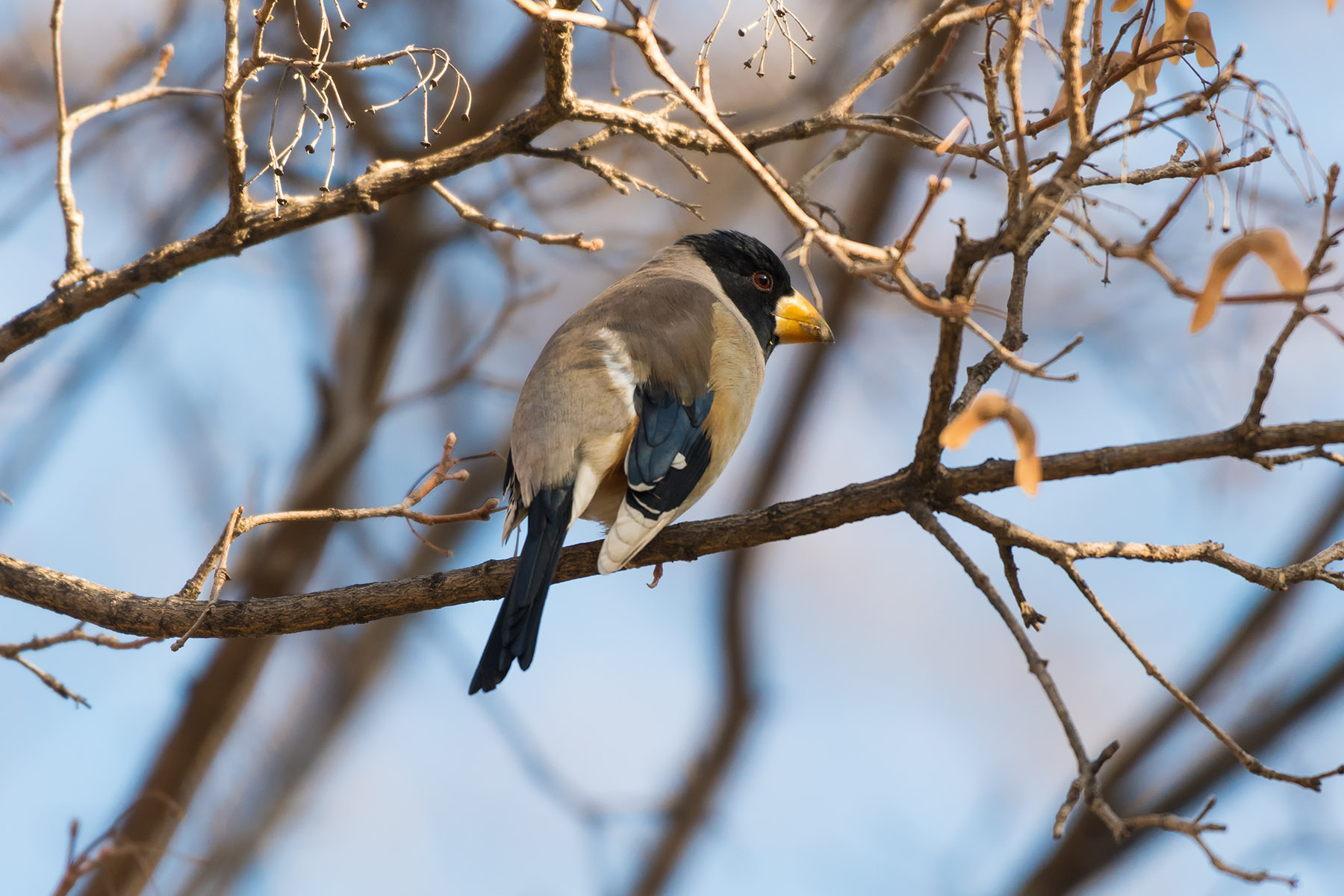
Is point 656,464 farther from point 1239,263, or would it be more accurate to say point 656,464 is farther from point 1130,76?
point 1239,263

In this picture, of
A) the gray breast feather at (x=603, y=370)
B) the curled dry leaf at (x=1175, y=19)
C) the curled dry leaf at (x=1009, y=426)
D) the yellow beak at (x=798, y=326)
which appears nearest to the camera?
the curled dry leaf at (x=1009, y=426)

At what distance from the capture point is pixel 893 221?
7.58 metres

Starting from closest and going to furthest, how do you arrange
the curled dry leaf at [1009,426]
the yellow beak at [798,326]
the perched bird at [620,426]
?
the curled dry leaf at [1009,426] < the perched bird at [620,426] < the yellow beak at [798,326]

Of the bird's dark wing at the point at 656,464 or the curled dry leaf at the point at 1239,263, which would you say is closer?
the curled dry leaf at the point at 1239,263

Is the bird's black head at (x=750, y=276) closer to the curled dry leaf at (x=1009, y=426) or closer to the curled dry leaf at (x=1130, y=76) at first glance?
the curled dry leaf at (x=1130, y=76)

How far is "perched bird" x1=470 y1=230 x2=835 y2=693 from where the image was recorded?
324 centimetres

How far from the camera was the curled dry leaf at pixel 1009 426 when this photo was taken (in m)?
1.75

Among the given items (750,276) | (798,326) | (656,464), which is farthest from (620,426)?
(750,276)

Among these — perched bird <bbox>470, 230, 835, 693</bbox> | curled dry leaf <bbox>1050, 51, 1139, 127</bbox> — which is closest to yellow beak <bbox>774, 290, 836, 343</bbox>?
perched bird <bbox>470, 230, 835, 693</bbox>

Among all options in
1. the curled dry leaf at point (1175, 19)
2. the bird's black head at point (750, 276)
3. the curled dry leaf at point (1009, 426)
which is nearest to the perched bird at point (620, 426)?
the bird's black head at point (750, 276)

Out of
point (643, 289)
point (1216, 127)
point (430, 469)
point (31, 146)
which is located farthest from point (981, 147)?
point (31, 146)

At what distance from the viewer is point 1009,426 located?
178 centimetres

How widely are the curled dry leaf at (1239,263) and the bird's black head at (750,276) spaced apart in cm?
332

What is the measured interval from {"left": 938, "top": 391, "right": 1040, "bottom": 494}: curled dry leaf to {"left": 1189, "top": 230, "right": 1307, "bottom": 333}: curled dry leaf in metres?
0.29
